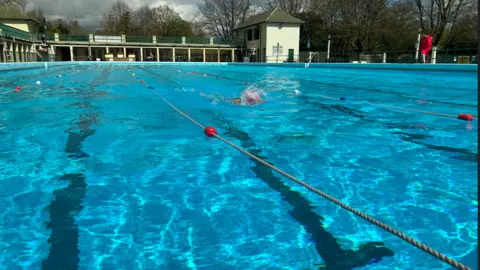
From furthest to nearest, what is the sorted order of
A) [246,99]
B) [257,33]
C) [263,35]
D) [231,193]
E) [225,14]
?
1. [225,14]
2. [257,33]
3. [263,35]
4. [246,99]
5. [231,193]

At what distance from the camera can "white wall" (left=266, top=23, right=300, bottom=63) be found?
123 feet

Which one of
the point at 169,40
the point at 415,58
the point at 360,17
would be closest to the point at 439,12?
the point at 360,17

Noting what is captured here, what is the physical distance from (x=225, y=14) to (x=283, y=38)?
16.8 metres

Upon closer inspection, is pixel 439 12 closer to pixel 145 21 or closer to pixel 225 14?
pixel 225 14

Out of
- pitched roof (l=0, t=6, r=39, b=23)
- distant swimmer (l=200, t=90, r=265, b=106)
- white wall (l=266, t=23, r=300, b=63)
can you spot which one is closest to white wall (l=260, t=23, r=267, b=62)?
white wall (l=266, t=23, r=300, b=63)

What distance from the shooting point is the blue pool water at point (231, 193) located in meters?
2.08

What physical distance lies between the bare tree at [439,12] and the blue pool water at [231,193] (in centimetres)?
2768

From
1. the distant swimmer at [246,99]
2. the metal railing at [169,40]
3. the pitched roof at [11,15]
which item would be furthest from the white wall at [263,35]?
the distant swimmer at [246,99]

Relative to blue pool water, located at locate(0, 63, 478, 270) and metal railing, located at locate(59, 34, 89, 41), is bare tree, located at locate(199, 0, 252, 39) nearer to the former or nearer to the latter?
metal railing, located at locate(59, 34, 89, 41)

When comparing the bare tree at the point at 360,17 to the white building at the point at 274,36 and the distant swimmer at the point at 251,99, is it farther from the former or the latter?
the distant swimmer at the point at 251,99

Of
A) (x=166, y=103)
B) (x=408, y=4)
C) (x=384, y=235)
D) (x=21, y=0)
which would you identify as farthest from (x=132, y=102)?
(x=21, y=0)

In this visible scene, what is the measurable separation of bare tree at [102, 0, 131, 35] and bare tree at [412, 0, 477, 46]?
3933 cm

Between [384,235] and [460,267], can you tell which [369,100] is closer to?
[384,235]

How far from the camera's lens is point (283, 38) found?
38219 mm
